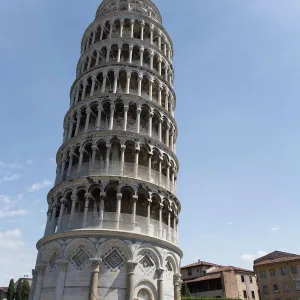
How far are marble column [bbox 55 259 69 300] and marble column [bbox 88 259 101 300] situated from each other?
67.4 inches

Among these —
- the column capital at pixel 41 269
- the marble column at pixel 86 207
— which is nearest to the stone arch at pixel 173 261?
the marble column at pixel 86 207

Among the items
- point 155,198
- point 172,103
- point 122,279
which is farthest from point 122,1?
point 122,279

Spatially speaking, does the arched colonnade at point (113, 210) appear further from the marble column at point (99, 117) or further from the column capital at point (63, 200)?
the marble column at point (99, 117)

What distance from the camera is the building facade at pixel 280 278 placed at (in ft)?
158

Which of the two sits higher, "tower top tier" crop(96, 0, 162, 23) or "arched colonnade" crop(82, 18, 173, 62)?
"tower top tier" crop(96, 0, 162, 23)

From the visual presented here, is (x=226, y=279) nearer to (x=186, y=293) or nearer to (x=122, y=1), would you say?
(x=186, y=293)

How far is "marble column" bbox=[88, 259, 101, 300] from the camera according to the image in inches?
699

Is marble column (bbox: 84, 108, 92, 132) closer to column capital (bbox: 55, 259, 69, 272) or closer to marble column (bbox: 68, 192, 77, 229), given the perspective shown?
marble column (bbox: 68, 192, 77, 229)

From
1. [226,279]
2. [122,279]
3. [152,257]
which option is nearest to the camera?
[122,279]

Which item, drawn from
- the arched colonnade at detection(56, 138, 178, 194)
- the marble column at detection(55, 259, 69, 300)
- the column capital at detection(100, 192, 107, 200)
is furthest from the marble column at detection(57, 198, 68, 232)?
the column capital at detection(100, 192, 107, 200)

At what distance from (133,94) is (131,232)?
1047cm

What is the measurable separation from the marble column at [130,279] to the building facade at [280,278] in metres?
38.5

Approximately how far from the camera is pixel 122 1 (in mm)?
33000

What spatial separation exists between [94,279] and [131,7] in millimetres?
25355
